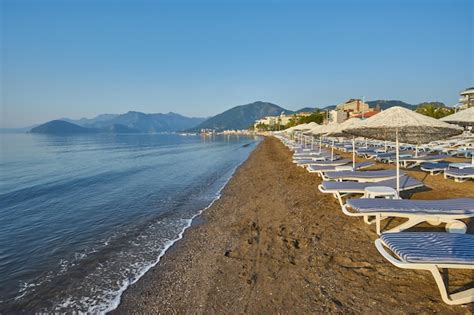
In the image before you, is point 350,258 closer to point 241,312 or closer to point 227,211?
point 241,312

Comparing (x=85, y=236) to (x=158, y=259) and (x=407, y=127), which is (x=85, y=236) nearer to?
(x=158, y=259)

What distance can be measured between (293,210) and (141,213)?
5.06 metres

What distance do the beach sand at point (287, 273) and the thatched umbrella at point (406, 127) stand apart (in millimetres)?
1820

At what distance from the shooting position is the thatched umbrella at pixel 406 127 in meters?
5.52

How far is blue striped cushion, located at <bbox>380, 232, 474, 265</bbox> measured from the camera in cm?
272

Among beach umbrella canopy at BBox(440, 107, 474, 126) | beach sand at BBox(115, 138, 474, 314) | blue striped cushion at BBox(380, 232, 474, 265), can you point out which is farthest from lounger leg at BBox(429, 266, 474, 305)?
beach umbrella canopy at BBox(440, 107, 474, 126)

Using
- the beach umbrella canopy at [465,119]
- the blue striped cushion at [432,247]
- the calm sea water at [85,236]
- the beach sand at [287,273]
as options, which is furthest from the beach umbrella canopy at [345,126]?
the calm sea water at [85,236]

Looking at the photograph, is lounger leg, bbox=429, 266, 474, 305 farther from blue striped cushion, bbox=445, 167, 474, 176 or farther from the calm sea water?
blue striped cushion, bbox=445, 167, 474, 176

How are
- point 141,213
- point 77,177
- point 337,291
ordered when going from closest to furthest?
point 337,291 → point 141,213 → point 77,177

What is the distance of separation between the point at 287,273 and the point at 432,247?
1.99 meters

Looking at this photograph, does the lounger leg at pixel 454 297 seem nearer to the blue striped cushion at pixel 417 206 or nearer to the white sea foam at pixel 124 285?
the blue striped cushion at pixel 417 206

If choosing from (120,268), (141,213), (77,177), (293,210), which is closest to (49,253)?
(120,268)

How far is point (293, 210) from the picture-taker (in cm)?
734

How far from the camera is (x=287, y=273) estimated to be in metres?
4.15
